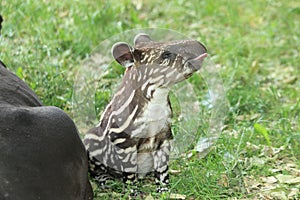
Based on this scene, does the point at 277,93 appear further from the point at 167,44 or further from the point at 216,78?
the point at 167,44

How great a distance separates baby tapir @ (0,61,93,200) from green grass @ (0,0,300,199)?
851mm

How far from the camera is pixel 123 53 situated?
16.6ft

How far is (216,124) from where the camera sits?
631 cm

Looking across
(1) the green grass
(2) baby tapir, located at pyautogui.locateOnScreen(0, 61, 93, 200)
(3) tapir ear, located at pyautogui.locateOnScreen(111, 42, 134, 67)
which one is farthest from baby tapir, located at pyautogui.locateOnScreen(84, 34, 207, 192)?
(2) baby tapir, located at pyautogui.locateOnScreen(0, 61, 93, 200)

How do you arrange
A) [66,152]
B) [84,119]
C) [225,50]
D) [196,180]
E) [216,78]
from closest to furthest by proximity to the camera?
1. [66,152]
2. [196,180]
3. [84,119]
4. [216,78]
5. [225,50]

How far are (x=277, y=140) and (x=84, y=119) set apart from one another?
5.38 ft

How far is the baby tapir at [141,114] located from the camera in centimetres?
484

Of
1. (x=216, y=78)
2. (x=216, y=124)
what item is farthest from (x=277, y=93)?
(x=216, y=124)

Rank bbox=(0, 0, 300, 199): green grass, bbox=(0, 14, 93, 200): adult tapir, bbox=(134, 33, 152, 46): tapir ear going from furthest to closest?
1. bbox=(0, 0, 300, 199): green grass
2. bbox=(134, 33, 152, 46): tapir ear
3. bbox=(0, 14, 93, 200): adult tapir

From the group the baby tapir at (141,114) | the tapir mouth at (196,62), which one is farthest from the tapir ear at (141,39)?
the tapir mouth at (196,62)

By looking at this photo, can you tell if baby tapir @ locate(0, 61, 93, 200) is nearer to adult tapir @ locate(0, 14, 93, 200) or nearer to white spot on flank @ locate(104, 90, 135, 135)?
adult tapir @ locate(0, 14, 93, 200)

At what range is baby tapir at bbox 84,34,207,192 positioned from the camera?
484cm

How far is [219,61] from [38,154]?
3863 mm

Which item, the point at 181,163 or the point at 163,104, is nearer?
the point at 163,104
